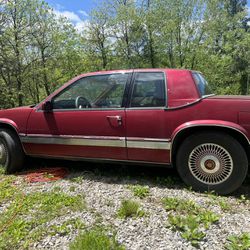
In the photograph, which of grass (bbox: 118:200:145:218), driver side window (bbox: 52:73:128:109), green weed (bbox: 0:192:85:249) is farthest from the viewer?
driver side window (bbox: 52:73:128:109)

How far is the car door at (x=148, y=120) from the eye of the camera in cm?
352

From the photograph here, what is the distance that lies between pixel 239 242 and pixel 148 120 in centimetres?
176

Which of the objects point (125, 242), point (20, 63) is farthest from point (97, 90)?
point (20, 63)

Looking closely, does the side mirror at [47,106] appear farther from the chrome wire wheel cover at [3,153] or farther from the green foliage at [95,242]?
the green foliage at [95,242]

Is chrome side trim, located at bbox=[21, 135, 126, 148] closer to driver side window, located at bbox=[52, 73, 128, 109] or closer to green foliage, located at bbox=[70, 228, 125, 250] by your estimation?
driver side window, located at bbox=[52, 73, 128, 109]

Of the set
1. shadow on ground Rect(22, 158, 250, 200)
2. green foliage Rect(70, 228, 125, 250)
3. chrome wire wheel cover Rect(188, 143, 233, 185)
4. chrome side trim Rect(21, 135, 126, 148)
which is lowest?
shadow on ground Rect(22, 158, 250, 200)

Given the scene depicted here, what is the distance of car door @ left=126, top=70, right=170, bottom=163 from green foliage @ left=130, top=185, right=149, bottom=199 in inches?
14.9

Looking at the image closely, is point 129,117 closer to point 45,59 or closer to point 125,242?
point 125,242

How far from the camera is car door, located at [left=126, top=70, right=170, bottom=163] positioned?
11.5 ft

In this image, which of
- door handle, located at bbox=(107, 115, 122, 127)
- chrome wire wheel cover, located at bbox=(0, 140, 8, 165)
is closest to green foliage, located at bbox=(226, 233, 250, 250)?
door handle, located at bbox=(107, 115, 122, 127)

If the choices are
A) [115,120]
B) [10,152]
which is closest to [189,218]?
[115,120]

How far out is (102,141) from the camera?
3852 millimetres

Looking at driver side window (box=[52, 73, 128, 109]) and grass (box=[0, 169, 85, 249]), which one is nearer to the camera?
grass (box=[0, 169, 85, 249])

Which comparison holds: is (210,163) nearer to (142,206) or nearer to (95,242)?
(142,206)
